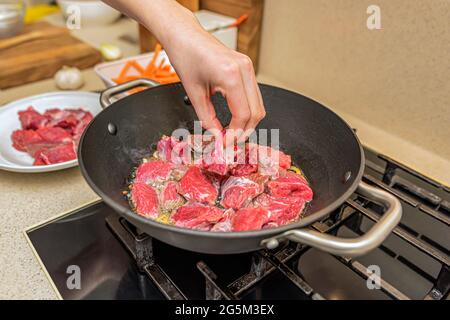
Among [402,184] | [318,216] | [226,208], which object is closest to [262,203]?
[226,208]

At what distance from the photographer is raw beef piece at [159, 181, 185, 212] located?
0.83 metres

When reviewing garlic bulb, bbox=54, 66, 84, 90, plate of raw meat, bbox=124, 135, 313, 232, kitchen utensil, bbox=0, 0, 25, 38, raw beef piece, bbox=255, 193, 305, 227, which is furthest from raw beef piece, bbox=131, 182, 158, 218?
kitchen utensil, bbox=0, 0, 25, 38

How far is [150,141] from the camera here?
99 centimetres

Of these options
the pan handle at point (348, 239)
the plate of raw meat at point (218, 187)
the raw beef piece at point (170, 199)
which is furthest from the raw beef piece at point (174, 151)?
the pan handle at point (348, 239)

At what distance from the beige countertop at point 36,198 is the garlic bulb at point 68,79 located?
0.28ft

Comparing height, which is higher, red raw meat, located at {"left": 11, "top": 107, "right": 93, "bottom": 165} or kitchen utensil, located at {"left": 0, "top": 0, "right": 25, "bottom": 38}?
kitchen utensil, located at {"left": 0, "top": 0, "right": 25, "bottom": 38}

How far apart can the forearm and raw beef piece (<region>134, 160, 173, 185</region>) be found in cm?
29

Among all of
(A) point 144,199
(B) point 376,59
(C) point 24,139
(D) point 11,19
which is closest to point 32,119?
(C) point 24,139

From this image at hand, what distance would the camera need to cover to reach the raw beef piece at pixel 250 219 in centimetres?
71

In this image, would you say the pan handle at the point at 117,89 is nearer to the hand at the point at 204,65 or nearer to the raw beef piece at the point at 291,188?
the hand at the point at 204,65

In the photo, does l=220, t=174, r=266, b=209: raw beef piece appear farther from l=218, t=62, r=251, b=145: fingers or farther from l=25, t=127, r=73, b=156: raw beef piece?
l=25, t=127, r=73, b=156: raw beef piece

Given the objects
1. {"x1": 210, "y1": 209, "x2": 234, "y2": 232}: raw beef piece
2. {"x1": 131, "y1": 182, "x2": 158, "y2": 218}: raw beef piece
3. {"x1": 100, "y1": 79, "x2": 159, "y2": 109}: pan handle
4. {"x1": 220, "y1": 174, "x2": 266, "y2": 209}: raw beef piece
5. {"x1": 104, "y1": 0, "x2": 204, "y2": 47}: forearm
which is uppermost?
{"x1": 104, "y1": 0, "x2": 204, "y2": 47}: forearm

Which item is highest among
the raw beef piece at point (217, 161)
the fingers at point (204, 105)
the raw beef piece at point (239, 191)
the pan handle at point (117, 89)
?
the fingers at point (204, 105)

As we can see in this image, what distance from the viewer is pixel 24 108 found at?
1.17 meters
